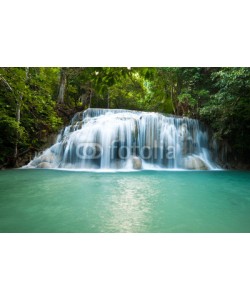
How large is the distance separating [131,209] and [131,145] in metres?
7.10

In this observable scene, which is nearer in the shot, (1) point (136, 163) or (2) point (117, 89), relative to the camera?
(1) point (136, 163)

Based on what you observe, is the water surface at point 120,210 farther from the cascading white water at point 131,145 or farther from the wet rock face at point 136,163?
the cascading white water at point 131,145

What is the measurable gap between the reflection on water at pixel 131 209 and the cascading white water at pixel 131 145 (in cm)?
492

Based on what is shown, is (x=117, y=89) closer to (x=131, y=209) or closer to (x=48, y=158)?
(x=48, y=158)

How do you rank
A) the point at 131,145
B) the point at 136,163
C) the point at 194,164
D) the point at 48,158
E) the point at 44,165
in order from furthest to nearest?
the point at 131,145, the point at 194,164, the point at 48,158, the point at 136,163, the point at 44,165

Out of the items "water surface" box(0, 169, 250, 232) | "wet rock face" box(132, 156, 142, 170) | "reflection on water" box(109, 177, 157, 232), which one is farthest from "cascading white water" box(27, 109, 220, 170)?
"reflection on water" box(109, 177, 157, 232)

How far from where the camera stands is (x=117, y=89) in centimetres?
1708

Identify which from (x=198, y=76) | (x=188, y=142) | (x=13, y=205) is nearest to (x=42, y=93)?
(x=13, y=205)

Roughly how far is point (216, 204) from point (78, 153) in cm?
709

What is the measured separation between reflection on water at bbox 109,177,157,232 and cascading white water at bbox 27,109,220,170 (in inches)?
194

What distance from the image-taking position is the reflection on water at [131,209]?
2.37 metres

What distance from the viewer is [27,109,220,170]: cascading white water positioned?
30.6ft

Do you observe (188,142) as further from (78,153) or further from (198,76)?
(78,153)

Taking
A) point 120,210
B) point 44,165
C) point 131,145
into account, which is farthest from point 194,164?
point 120,210
